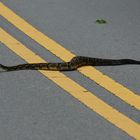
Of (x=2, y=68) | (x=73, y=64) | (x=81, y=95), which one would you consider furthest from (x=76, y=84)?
(x=2, y=68)

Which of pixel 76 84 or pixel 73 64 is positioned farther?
pixel 73 64

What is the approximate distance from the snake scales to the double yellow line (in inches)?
2.9

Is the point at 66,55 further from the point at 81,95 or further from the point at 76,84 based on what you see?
the point at 81,95

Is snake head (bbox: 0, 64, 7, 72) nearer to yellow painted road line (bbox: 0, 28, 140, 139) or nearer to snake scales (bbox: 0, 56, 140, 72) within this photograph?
snake scales (bbox: 0, 56, 140, 72)

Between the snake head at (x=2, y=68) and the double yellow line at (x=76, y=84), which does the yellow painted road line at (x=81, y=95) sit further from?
the snake head at (x=2, y=68)

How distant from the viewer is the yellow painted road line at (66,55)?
5.64 metres

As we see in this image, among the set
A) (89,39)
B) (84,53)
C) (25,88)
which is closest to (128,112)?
(25,88)

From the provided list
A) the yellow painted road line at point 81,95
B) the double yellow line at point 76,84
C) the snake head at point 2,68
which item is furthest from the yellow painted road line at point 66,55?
the snake head at point 2,68

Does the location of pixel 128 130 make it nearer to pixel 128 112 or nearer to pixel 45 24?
pixel 128 112

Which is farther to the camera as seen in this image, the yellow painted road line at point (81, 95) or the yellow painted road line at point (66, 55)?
the yellow painted road line at point (66, 55)

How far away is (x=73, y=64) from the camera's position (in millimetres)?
6293

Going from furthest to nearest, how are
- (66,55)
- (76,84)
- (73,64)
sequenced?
(66,55)
(73,64)
(76,84)

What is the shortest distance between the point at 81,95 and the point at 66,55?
45.5 inches

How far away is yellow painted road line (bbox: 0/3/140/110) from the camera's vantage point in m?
5.64
